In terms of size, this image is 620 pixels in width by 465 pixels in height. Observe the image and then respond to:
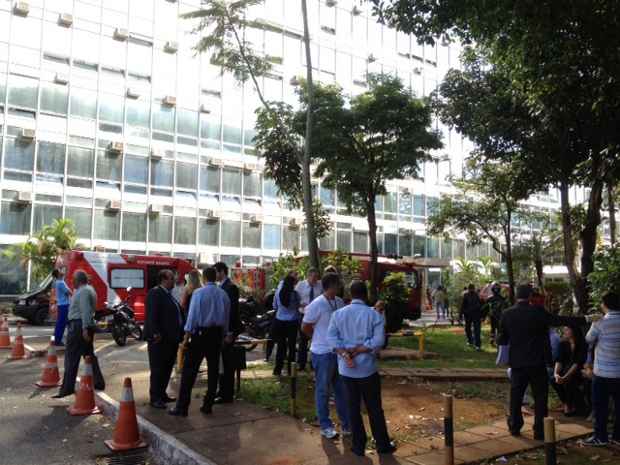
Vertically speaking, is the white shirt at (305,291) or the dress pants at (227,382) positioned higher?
the white shirt at (305,291)

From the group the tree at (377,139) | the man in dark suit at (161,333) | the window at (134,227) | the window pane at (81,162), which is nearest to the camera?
the man in dark suit at (161,333)

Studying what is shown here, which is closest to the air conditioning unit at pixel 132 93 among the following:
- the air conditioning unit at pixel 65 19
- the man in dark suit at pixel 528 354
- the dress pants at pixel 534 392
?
the air conditioning unit at pixel 65 19

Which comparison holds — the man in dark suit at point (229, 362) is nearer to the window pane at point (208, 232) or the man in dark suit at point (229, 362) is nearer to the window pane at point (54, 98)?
the window pane at point (54, 98)

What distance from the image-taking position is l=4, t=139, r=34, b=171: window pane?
27.5 meters

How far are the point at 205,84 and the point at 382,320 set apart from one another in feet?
103

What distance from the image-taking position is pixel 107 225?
3042 cm

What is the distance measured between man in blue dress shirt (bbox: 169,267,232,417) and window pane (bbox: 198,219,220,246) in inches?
1054

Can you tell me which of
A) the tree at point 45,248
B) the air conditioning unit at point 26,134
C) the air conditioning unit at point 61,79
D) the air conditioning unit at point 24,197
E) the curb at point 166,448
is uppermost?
the air conditioning unit at point 61,79

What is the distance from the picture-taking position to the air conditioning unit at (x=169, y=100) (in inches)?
1286

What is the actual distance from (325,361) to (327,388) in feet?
0.91

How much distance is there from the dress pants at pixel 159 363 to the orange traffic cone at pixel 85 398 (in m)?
0.79

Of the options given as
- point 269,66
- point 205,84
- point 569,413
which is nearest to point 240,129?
point 205,84

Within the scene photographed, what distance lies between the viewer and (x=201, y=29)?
51.2ft

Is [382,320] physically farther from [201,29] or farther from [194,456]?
[201,29]
